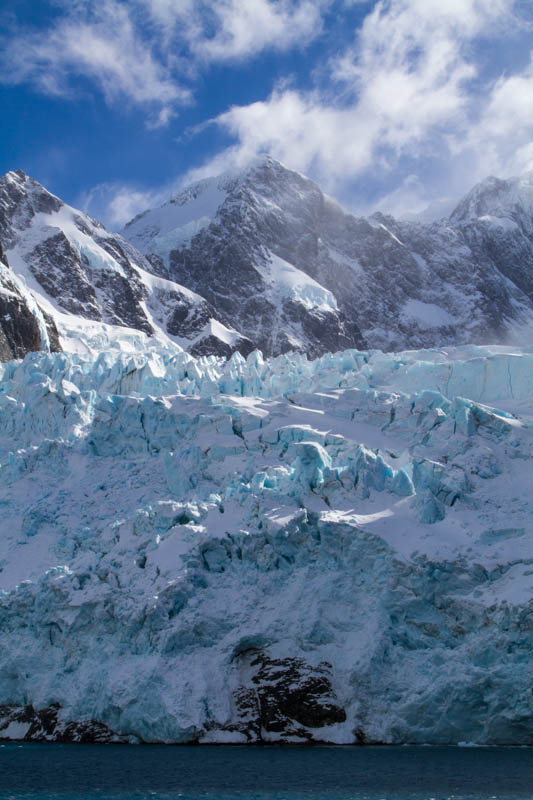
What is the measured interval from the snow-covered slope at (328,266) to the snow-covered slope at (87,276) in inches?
533

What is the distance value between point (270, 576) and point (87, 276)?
76.5m

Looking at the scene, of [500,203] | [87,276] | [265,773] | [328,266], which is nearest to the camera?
[265,773]

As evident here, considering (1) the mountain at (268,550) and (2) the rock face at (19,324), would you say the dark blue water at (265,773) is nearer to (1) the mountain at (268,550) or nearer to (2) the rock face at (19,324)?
(1) the mountain at (268,550)

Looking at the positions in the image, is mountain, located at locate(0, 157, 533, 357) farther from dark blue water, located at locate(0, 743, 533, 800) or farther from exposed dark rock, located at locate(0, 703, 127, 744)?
dark blue water, located at locate(0, 743, 533, 800)

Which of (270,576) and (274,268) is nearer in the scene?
(270,576)

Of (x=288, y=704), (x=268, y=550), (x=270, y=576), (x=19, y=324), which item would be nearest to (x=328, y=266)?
(x=19, y=324)

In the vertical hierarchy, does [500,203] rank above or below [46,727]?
above

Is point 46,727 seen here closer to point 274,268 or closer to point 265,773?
point 265,773

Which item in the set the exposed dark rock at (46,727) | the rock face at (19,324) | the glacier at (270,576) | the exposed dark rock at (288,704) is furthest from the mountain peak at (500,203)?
the exposed dark rock at (46,727)

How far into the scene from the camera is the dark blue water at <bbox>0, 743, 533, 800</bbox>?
22.3 m

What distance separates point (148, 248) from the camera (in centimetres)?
14112

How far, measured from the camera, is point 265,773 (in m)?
25.0

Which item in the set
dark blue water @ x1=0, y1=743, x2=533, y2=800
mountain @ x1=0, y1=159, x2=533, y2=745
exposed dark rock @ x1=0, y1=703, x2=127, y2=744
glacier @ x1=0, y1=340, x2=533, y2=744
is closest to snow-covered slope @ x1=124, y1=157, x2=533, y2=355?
mountain @ x1=0, y1=159, x2=533, y2=745

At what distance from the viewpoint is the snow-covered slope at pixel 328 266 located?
410 ft
